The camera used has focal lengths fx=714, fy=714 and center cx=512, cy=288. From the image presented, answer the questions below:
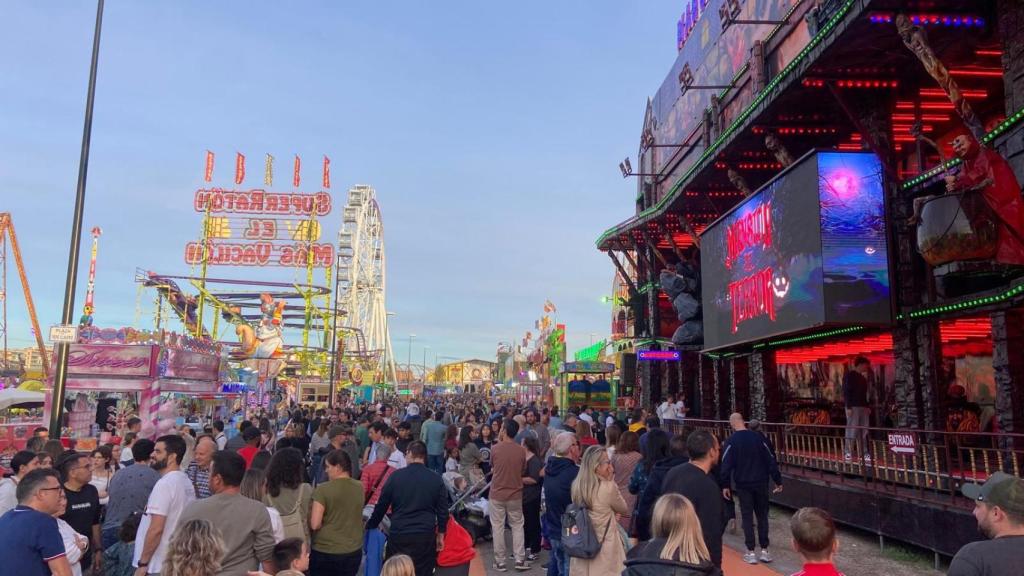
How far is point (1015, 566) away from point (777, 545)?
835 centimetres

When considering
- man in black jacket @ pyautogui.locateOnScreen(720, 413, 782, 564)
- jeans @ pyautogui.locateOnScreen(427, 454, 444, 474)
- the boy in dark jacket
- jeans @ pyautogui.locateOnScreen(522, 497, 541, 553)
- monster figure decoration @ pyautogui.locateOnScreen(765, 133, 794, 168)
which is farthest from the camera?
monster figure decoration @ pyautogui.locateOnScreen(765, 133, 794, 168)

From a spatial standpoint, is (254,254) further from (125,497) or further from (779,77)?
(125,497)

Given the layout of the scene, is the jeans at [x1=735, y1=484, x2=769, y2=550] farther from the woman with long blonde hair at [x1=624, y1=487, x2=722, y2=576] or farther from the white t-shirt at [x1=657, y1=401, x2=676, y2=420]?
the white t-shirt at [x1=657, y1=401, x2=676, y2=420]

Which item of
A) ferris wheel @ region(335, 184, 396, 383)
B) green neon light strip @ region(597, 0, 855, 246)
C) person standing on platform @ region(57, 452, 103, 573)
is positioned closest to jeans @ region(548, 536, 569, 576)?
person standing on platform @ region(57, 452, 103, 573)

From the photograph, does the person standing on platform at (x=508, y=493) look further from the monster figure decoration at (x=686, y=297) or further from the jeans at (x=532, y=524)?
the monster figure decoration at (x=686, y=297)

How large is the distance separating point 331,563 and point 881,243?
1237 centimetres

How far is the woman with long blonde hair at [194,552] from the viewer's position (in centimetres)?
331

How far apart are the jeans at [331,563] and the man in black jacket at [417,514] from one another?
1.47ft

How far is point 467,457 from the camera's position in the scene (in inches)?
479

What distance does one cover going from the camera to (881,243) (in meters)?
14.0

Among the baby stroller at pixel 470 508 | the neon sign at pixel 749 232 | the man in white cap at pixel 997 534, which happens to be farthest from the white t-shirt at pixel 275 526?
the neon sign at pixel 749 232

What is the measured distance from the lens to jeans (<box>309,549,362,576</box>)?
5.87 metres

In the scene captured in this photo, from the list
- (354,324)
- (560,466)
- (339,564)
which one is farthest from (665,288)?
(354,324)

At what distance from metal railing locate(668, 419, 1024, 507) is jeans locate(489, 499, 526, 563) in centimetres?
240
